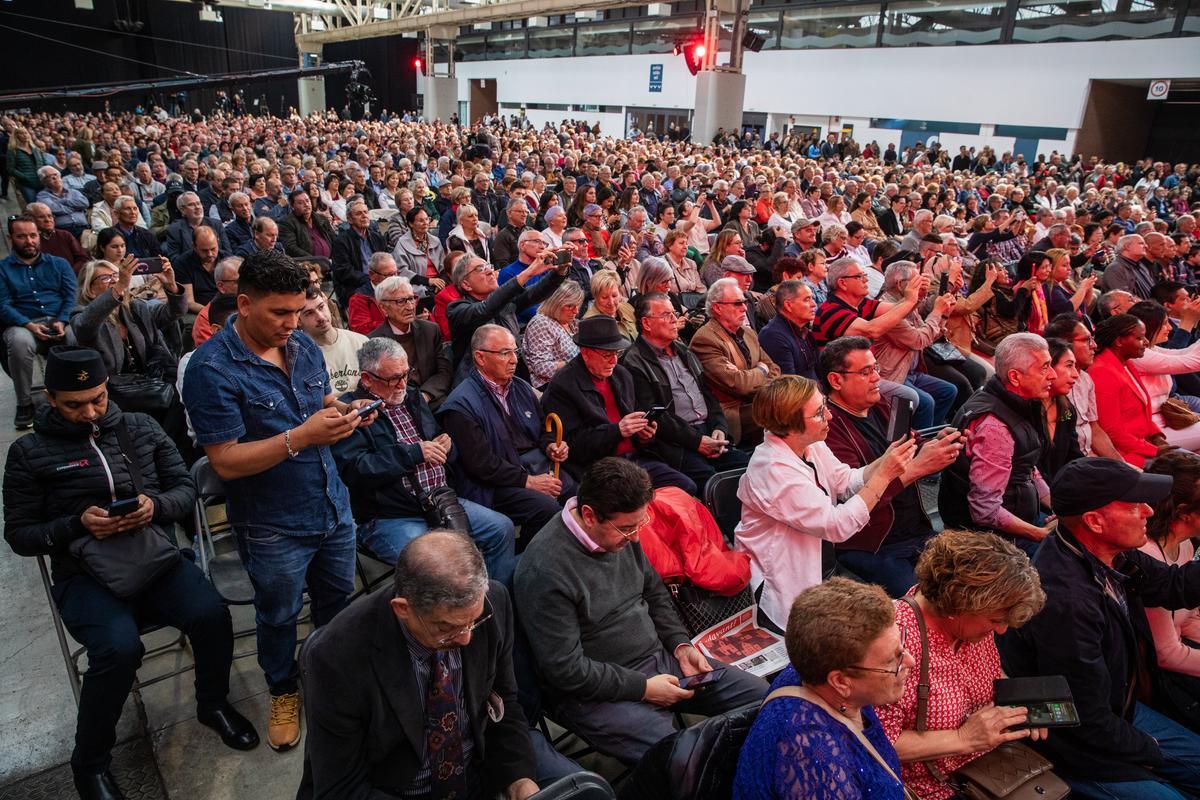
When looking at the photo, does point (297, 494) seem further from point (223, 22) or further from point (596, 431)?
point (223, 22)

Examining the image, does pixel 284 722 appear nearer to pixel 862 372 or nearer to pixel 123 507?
pixel 123 507

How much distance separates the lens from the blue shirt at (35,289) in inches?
191

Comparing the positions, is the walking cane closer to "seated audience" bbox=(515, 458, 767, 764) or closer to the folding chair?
"seated audience" bbox=(515, 458, 767, 764)

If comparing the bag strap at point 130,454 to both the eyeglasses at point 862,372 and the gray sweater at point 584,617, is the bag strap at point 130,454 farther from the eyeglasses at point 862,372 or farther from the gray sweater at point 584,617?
the eyeglasses at point 862,372

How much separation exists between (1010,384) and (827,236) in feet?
11.8

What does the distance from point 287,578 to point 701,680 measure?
4.67 ft

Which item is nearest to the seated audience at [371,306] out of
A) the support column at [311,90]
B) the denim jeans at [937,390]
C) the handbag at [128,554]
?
the handbag at [128,554]

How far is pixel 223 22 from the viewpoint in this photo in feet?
117

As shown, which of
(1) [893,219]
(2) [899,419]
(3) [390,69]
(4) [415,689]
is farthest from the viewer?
(3) [390,69]

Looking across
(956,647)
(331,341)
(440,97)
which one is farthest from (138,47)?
(956,647)

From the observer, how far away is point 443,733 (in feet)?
6.00

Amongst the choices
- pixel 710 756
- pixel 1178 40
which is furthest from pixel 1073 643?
pixel 1178 40

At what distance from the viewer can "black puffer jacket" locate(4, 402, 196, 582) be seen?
224 centimetres

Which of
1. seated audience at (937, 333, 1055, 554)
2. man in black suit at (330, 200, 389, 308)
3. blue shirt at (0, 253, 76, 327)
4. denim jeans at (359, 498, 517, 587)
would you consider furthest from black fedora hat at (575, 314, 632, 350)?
blue shirt at (0, 253, 76, 327)
